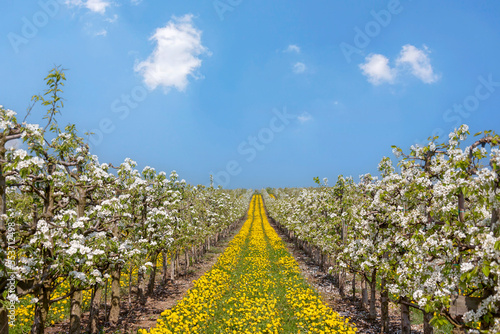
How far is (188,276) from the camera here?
24922mm

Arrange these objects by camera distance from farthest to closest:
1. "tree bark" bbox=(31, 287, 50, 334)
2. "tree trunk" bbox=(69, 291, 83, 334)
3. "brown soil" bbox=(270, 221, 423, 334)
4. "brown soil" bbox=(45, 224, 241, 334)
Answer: "brown soil" bbox=(270, 221, 423, 334)
"brown soil" bbox=(45, 224, 241, 334)
"tree trunk" bbox=(69, 291, 83, 334)
"tree bark" bbox=(31, 287, 50, 334)

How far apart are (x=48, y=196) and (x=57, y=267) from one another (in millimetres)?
2568

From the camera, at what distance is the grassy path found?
12.0 m

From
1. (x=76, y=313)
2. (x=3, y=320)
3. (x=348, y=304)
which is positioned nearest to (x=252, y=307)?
(x=348, y=304)

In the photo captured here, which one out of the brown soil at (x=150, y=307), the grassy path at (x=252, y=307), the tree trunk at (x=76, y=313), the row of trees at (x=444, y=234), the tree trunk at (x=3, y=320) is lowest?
the brown soil at (x=150, y=307)

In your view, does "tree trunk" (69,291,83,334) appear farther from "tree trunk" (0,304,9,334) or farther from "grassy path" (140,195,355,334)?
"tree trunk" (0,304,9,334)

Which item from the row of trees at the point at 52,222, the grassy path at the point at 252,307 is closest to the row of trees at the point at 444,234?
the grassy path at the point at 252,307

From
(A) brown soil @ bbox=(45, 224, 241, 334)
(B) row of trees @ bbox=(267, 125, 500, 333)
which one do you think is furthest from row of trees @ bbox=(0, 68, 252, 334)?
(B) row of trees @ bbox=(267, 125, 500, 333)

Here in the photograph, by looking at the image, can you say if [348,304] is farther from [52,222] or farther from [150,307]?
[52,222]

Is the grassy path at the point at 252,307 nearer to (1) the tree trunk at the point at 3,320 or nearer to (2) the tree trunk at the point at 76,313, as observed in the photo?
(2) the tree trunk at the point at 76,313

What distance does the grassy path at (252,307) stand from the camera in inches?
471

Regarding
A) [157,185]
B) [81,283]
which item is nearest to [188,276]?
[157,185]

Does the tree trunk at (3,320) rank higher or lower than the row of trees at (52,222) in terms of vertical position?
lower

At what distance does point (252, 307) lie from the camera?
1403cm
